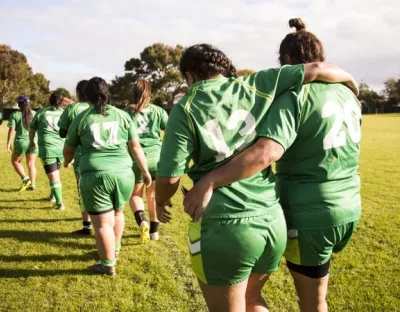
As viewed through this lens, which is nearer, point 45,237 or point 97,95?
point 97,95

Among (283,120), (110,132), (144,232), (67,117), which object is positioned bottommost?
(144,232)

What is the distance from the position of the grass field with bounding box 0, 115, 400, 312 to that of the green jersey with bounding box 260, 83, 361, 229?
172 centimetres

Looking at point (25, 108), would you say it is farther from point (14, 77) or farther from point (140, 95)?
point (14, 77)

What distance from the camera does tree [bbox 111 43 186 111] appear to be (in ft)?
175

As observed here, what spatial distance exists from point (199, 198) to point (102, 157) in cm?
273

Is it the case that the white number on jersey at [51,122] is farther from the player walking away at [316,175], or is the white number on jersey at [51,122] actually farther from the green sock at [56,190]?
the player walking away at [316,175]

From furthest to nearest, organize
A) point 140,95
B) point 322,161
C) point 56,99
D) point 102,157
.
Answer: point 56,99, point 140,95, point 102,157, point 322,161

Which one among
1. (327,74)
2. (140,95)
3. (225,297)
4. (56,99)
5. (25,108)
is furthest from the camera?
(25,108)

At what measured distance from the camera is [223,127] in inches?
81.0

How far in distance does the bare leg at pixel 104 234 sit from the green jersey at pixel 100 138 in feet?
1.75

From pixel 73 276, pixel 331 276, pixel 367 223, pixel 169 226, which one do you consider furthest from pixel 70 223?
Result: pixel 367 223

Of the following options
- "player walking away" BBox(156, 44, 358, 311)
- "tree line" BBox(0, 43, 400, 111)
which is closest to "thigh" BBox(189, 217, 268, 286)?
"player walking away" BBox(156, 44, 358, 311)

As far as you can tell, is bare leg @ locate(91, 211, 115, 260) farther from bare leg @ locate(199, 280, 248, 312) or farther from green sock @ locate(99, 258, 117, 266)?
bare leg @ locate(199, 280, 248, 312)

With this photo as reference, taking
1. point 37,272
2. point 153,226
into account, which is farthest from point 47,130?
point 37,272
